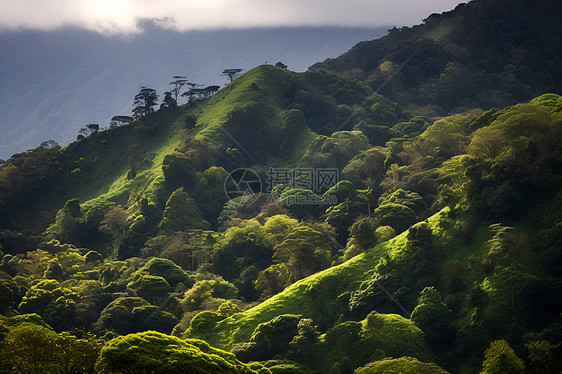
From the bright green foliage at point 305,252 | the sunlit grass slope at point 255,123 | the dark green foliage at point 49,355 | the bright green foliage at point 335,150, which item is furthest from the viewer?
the sunlit grass slope at point 255,123

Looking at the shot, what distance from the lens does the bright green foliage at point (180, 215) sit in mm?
125750

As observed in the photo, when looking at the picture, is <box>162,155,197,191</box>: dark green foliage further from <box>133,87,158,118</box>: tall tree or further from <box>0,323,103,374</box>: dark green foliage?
<box>0,323,103,374</box>: dark green foliage

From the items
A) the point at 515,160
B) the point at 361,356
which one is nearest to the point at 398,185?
the point at 515,160

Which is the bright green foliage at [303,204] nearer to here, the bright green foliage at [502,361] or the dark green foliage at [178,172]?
the dark green foliage at [178,172]

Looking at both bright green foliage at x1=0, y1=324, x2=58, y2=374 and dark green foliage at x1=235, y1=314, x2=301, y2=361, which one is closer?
bright green foliage at x1=0, y1=324, x2=58, y2=374

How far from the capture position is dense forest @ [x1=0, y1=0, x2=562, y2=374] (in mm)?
58500

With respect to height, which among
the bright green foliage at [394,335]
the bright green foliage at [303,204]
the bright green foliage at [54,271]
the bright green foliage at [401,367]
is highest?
the bright green foliage at [303,204]

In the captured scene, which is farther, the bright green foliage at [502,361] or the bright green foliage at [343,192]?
the bright green foliage at [343,192]

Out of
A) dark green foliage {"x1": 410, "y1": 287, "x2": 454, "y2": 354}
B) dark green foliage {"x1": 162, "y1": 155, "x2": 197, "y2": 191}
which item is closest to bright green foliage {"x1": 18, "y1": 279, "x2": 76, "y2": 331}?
dark green foliage {"x1": 410, "y1": 287, "x2": 454, "y2": 354}

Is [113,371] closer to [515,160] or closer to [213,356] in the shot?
[213,356]

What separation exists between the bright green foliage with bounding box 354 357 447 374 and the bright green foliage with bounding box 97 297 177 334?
110ft

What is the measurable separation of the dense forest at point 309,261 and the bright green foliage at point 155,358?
14 cm

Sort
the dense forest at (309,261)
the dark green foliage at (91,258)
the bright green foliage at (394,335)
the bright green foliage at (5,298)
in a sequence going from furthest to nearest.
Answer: the dark green foliage at (91,258) → the bright green foliage at (5,298) → the bright green foliage at (394,335) → the dense forest at (309,261)

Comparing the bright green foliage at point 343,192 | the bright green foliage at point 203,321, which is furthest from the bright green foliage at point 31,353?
the bright green foliage at point 343,192
